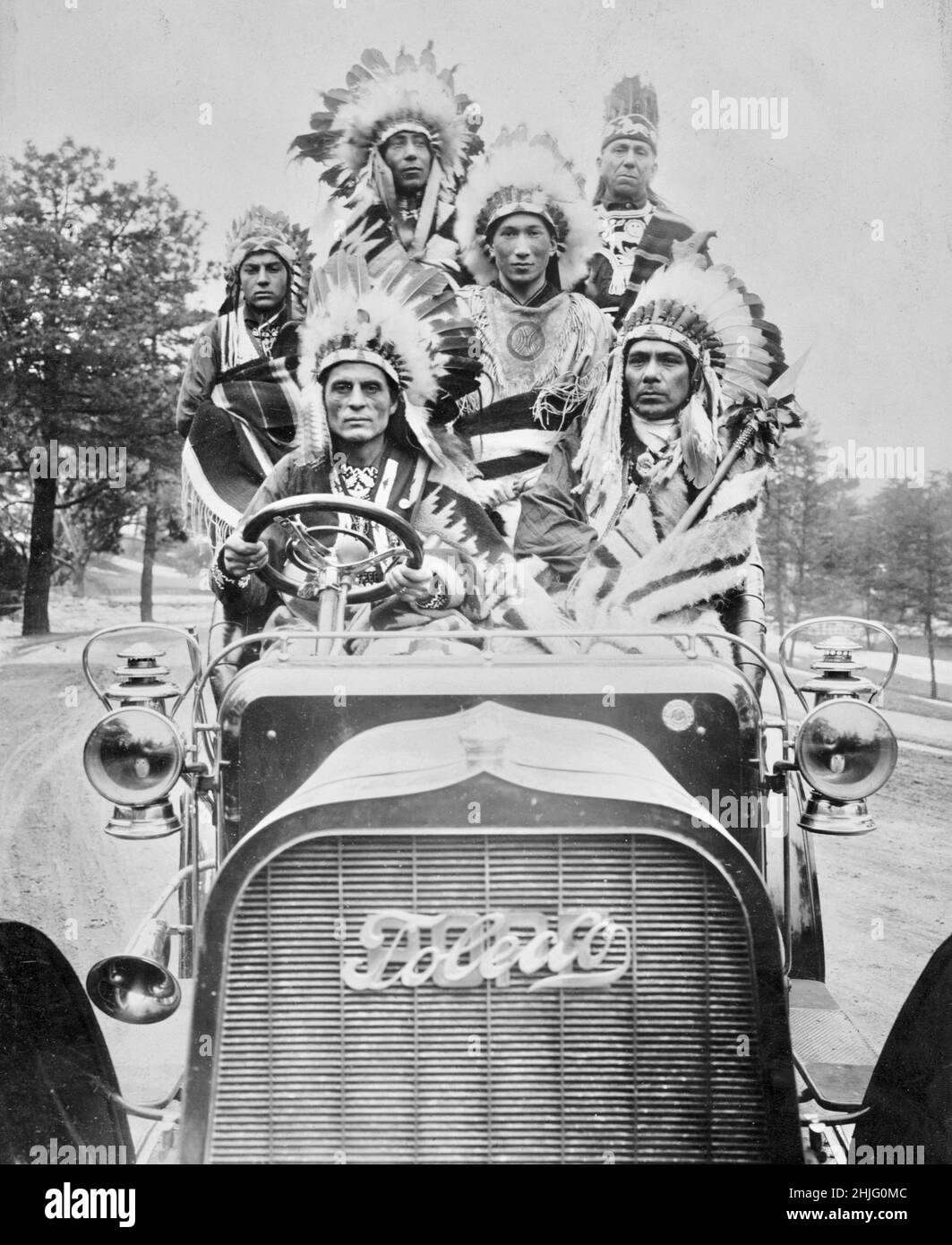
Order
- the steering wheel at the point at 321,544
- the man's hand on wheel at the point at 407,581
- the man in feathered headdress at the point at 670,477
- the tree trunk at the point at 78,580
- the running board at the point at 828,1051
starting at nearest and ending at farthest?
the steering wheel at the point at 321,544 → the running board at the point at 828,1051 → the man's hand on wheel at the point at 407,581 → the man in feathered headdress at the point at 670,477 → the tree trunk at the point at 78,580

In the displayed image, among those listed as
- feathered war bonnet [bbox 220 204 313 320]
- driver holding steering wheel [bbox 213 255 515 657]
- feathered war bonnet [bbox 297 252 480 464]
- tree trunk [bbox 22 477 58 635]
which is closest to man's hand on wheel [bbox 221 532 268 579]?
driver holding steering wheel [bbox 213 255 515 657]

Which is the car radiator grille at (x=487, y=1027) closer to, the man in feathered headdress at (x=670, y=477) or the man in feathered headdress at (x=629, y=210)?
the man in feathered headdress at (x=670, y=477)

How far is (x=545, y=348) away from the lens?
2.80 m

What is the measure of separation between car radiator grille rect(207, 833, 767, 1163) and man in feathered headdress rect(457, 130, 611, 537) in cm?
126

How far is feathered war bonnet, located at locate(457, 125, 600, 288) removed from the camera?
2748 millimetres

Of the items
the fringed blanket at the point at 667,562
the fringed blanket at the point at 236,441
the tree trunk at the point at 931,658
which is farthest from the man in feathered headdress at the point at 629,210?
the tree trunk at the point at 931,658

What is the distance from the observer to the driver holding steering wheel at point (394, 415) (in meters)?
2.80

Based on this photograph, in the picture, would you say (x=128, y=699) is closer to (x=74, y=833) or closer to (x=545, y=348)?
(x=74, y=833)

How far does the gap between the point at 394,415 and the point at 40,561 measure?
3.75 ft

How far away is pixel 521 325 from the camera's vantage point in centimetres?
280

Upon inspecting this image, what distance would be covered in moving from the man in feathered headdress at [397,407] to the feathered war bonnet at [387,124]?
0.76 ft

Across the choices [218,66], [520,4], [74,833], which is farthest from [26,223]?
[74,833]

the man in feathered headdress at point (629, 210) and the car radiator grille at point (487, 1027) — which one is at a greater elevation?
the man in feathered headdress at point (629, 210)

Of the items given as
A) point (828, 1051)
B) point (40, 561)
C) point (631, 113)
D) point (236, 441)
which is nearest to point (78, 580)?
point (40, 561)
